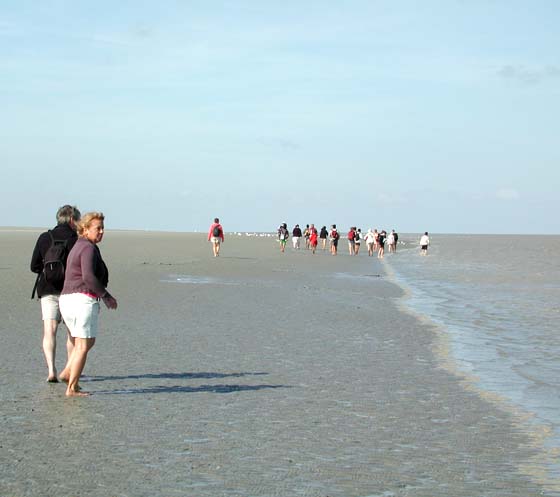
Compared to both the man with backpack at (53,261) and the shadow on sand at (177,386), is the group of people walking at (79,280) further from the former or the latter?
the shadow on sand at (177,386)

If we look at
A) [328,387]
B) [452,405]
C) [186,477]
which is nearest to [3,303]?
[328,387]

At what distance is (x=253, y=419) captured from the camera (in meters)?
7.34

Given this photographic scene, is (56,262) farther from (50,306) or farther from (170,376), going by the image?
(170,376)

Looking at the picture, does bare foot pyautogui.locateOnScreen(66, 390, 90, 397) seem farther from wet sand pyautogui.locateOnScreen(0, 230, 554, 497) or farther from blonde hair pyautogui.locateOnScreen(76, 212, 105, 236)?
blonde hair pyautogui.locateOnScreen(76, 212, 105, 236)

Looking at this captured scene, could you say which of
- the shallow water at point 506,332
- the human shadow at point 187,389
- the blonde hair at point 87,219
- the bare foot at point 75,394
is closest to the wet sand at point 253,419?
the human shadow at point 187,389

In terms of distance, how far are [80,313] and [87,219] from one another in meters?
0.87

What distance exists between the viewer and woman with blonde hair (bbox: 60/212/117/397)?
7.86 m

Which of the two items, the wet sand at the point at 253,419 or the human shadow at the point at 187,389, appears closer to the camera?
the wet sand at the point at 253,419

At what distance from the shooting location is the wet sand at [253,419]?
18.2 feet

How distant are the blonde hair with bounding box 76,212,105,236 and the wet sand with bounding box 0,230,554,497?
1.57m

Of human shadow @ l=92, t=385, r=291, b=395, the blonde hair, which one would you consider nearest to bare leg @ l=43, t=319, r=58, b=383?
human shadow @ l=92, t=385, r=291, b=395

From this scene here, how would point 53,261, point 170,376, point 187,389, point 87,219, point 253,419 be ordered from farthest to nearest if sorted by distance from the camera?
point 170,376
point 187,389
point 53,261
point 87,219
point 253,419

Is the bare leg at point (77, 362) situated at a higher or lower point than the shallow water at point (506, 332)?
higher

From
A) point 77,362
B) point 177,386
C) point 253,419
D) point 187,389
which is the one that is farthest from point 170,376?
point 253,419
